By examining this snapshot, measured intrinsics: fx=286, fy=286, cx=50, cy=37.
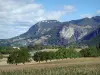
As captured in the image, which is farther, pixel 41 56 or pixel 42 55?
pixel 41 56

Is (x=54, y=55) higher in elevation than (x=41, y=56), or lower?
higher

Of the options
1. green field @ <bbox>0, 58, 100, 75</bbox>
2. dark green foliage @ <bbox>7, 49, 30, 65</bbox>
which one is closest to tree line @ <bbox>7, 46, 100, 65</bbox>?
dark green foliage @ <bbox>7, 49, 30, 65</bbox>

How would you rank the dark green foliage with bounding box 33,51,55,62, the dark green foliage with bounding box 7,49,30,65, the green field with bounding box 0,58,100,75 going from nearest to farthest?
the green field with bounding box 0,58,100,75, the dark green foliage with bounding box 7,49,30,65, the dark green foliage with bounding box 33,51,55,62

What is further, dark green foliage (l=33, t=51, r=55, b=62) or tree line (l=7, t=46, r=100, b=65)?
dark green foliage (l=33, t=51, r=55, b=62)

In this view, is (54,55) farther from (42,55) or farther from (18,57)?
(18,57)

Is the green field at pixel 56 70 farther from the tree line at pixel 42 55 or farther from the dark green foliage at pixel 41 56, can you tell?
the dark green foliage at pixel 41 56

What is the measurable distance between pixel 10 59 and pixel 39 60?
95.8 feet

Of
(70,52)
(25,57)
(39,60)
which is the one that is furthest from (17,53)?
(70,52)

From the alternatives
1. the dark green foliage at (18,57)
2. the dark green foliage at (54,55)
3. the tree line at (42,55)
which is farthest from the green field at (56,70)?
the dark green foliage at (54,55)

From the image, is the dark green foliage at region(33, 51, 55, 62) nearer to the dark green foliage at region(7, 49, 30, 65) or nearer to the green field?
the dark green foliage at region(7, 49, 30, 65)

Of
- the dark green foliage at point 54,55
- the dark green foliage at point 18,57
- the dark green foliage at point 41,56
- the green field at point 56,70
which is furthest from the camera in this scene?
the dark green foliage at point 54,55

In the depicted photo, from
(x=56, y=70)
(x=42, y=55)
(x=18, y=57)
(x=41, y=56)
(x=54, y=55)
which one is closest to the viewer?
(x=56, y=70)

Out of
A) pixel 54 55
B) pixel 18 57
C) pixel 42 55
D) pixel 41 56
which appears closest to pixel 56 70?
pixel 18 57

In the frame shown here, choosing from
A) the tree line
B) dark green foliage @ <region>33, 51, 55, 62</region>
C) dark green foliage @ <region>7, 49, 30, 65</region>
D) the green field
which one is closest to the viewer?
the green field
